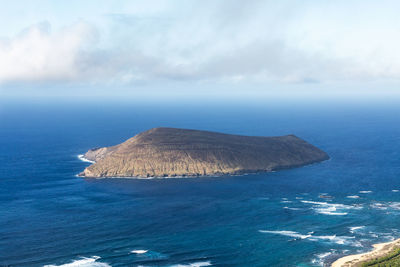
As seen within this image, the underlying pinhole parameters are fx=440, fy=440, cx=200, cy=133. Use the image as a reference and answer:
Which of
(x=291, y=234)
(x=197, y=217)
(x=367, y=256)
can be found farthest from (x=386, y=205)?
(x=197, y=217)

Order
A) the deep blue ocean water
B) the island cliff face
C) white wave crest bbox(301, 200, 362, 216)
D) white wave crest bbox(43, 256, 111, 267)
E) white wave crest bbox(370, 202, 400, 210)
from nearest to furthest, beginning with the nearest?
white wave crest bbox(43, 256, 111, 267) → the deep blue ocean water → white wave crest bbox(301, 200, 362, 216) → white wave crest bbox(370, 202, 400, 210) → the island cliff face

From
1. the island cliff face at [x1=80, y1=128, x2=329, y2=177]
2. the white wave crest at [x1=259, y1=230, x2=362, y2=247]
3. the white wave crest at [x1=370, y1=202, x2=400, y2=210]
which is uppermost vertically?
the island cliff face at [x1=80, y1=128, x2=329, y2=177]

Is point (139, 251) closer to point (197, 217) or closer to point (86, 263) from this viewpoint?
point (86, 263)

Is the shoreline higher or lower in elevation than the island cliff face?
lower

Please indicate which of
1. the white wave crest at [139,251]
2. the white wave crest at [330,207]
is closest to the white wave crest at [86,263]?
the white wave crest at [139,251]

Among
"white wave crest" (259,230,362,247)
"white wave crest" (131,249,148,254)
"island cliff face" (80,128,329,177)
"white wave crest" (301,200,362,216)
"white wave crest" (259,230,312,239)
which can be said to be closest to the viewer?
"white wave crest" (131,249,148,254)

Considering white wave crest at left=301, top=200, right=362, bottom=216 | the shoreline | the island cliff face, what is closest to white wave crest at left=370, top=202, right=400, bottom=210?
white wave crest at left=301, top=200, right=362, bottom=216

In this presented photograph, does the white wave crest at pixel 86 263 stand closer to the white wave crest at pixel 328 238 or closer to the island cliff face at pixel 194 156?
the white wave crest at pixel 328 238

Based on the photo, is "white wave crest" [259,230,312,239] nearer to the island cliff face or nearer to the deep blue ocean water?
the deep blue ocean water
